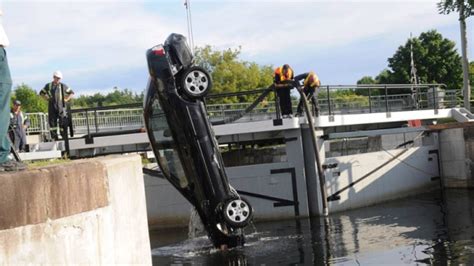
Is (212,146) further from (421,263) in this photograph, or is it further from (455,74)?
(455,74)

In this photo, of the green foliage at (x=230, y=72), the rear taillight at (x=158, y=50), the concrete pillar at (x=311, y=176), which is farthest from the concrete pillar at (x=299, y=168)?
the green foliage at (x=230, y=72)

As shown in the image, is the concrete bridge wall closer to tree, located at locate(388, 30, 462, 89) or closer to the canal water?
the canal water

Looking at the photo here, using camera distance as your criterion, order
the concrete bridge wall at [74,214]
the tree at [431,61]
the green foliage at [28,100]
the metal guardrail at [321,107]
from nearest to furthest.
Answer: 1. the concrete bridge wall at [74,214]
2. the metal guardrail at [321,107]
3. the tree at [431,61]
4. the green foliage at [28,100]

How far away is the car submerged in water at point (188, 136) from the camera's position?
9938 mm

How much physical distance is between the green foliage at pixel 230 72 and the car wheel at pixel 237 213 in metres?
Answer: 35.3

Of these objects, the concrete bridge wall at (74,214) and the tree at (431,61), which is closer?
the concrete bridge wall at (74,214)

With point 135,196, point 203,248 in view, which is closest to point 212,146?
point 203,248

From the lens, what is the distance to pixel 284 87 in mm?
16031

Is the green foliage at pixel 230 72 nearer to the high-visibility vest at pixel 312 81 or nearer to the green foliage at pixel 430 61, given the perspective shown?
the green foliage at pixel 430 61

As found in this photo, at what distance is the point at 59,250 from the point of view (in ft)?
11.2

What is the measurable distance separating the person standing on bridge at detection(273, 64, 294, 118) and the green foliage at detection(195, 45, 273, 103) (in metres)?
29.0

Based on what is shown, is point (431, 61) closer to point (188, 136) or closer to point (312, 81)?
point (312, 81)

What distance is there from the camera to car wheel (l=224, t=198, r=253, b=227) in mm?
10016

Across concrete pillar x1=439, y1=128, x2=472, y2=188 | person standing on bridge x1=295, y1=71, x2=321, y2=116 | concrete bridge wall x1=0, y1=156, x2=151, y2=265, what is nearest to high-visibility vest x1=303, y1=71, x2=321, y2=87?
person standing on bridge x1=295, y1=71, x2=321, y2=116
